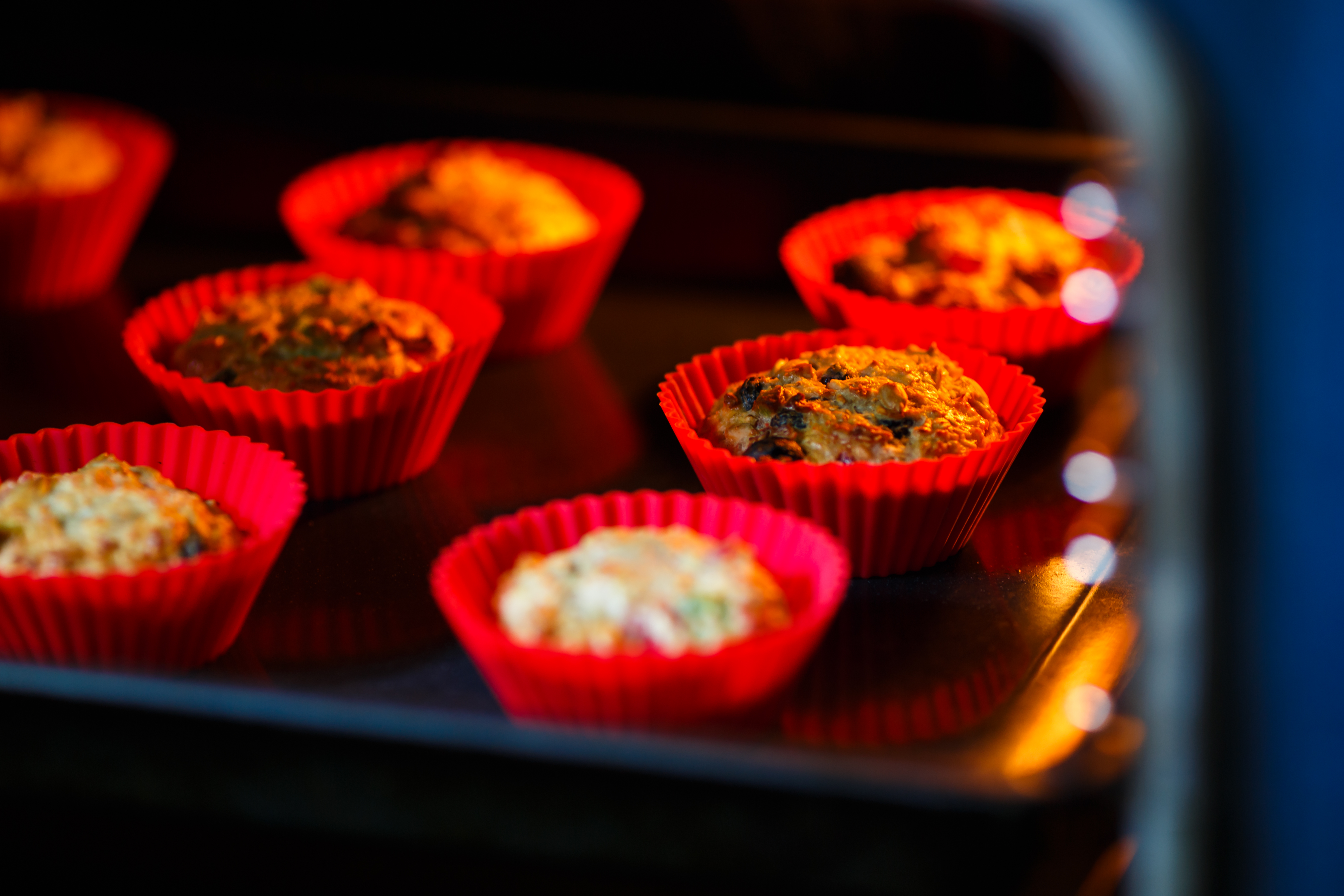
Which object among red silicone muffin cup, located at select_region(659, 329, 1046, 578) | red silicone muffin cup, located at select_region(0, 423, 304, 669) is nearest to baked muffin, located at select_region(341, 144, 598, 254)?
red silicone muffin cup, located at select_region(659, 329, 1046, 578)

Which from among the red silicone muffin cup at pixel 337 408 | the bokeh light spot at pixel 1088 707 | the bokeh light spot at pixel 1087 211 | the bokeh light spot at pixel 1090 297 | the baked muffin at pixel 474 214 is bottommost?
the red silicone muffin cup at pixel 337 408

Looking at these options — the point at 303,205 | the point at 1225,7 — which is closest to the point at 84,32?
the point at 303,205

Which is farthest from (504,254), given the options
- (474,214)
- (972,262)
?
(972,262)

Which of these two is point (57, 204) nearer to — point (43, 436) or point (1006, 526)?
point (43, 436)

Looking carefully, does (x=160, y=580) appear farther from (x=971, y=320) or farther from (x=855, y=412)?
(x=971, y=320)

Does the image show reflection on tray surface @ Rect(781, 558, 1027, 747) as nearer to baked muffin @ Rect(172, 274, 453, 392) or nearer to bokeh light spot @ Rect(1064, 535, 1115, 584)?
bokeh light spot @ Rect(1064, 535, 1115, 584)

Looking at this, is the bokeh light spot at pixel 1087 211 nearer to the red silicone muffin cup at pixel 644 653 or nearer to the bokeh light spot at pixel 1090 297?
the bokeh light spot at pixel 1090 297

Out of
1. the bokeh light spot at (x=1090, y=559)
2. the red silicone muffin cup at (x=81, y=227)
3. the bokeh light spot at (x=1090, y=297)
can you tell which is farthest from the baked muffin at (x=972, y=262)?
the red silicone muffin cup at (x=81, y=227)
